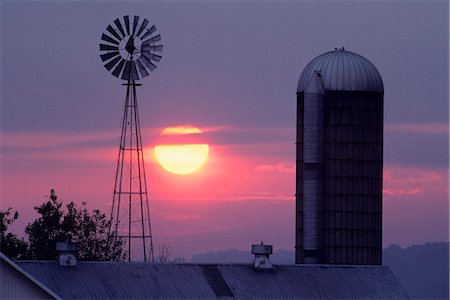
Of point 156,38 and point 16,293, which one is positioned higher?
point 156,38

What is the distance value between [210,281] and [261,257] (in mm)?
4114

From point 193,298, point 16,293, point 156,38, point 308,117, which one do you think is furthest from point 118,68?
point 16,293

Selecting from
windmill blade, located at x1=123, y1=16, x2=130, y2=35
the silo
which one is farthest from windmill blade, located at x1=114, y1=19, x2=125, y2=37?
the silo

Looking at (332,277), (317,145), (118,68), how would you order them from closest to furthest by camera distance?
(332,277), (118,68), (317,145)

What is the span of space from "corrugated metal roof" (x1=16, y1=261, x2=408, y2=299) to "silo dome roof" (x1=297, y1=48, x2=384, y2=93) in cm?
1735

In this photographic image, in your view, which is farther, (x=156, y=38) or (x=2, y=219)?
(x=2, y=219)

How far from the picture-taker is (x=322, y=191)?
9944 centimetres

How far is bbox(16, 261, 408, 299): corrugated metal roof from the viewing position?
75875mm

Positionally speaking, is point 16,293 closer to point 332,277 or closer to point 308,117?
point 332,277

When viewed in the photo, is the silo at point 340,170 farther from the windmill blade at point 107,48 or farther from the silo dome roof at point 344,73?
the windmill blade at point 107,48

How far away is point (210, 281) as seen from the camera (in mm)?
79625

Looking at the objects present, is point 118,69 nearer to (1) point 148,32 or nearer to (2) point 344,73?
(1) point 148,32

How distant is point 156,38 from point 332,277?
1875 centimetres

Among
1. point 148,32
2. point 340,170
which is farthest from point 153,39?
point 340,170
